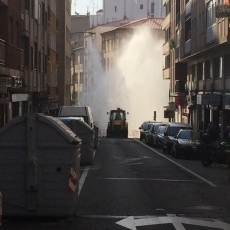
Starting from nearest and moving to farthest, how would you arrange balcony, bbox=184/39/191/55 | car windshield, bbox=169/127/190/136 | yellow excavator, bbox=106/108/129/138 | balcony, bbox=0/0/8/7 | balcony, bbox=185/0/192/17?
balcony, bbox=0/0/8/7
car windshield, bbox=169/127/190/136
balcony, bbox=184/39/191/55
balcony, bbox=185/0/192/17
yellow excavator, bbox=106/108/129/138

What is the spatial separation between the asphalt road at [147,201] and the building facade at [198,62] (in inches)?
617

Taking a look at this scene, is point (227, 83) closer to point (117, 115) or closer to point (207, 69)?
point (207, 69)

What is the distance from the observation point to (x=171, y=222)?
42.3 feet

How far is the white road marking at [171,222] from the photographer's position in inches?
494

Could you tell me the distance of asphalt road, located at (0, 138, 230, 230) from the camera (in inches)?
499

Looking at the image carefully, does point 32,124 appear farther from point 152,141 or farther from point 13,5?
point 152,141

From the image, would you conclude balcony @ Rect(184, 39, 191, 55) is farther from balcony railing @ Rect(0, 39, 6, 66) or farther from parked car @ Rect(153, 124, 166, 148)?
balcony railing @ Rect(0, 39, 6, 66)

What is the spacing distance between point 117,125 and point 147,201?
54.3m

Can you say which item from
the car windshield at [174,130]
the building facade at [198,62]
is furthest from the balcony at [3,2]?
the car windshield at [174,130]

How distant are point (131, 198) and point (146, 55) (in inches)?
3711

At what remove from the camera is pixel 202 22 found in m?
48.0

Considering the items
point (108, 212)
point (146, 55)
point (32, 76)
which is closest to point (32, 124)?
point (108, 212)

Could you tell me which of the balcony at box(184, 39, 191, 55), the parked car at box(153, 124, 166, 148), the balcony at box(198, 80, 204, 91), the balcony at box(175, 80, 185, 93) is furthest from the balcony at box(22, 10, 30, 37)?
the balcony at box(175, 80, 185, 93)

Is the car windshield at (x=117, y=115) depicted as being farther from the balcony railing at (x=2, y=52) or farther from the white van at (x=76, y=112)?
the balcony railing at (x=2, y=52)
